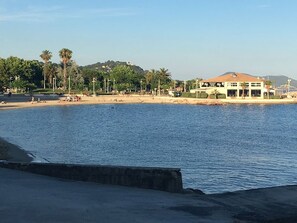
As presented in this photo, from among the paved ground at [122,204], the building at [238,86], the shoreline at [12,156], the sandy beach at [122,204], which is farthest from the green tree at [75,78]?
the paved ground at [122,204]

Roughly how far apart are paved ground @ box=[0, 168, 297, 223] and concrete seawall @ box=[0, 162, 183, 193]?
1.40 ft

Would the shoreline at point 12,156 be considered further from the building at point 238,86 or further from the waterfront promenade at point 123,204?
the building at point 238,86

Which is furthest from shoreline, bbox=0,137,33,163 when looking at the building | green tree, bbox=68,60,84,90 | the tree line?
green tree, bbox=68,60,84,90

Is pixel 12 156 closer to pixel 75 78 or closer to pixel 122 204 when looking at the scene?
pixel 122 204

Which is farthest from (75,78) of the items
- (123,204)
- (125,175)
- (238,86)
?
(123,204)

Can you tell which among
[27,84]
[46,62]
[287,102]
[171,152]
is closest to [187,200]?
[171,152]

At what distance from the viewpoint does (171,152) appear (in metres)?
38.6

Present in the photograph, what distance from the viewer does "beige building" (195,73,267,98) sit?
16225 centimetres

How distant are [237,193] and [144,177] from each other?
111 inches

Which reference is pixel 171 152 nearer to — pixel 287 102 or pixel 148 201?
pixel 148 201

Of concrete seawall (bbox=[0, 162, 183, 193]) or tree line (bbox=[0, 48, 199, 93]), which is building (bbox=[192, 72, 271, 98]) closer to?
tree line (bbox=[0, 48, 199, 93])

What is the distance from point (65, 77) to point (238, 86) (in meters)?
61.7

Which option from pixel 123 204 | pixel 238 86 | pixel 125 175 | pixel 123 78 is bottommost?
pixel 123 204

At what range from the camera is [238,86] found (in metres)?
164
